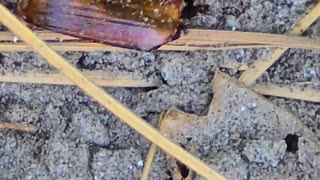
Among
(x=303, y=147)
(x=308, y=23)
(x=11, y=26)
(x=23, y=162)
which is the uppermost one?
(x=308, y=23)

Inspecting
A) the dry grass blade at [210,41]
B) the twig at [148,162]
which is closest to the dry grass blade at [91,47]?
the dry grass blade at [210,41]

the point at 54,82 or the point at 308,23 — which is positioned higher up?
the point at 308,23

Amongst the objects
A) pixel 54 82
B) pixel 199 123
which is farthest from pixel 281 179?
pixel 54 82

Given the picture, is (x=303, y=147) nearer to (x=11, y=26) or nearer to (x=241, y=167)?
(x=241, y=167)

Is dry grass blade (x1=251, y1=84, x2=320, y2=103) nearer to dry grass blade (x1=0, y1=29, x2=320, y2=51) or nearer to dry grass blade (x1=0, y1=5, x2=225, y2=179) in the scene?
dry grass blade (x1=0, y1=29, x2=320, y2=51)

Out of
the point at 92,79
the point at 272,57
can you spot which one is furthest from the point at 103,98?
the point at 272,57

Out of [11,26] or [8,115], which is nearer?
[11,26]

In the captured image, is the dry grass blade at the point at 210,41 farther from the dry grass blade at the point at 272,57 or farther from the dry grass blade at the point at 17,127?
the dry grass blade at the point at 17,127
